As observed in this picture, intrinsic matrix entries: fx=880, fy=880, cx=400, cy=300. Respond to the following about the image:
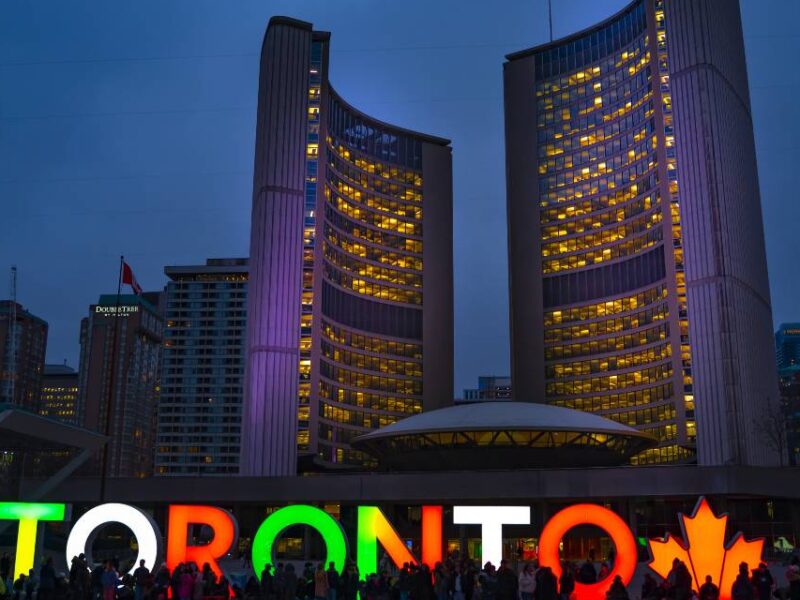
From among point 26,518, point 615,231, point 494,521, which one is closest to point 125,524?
point 26,518

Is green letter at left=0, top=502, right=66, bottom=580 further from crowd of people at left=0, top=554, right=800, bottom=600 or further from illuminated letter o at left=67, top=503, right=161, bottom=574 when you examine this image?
illuminated letter o at left=67, top=503, right=161, bottom=574

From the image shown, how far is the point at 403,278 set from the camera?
153 metres

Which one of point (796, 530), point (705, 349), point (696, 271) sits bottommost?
point (796, 530)

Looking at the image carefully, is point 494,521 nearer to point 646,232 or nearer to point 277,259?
point 277,259

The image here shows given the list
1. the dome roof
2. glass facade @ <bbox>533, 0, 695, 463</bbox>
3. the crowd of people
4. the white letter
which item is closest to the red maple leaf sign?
the crowd of people

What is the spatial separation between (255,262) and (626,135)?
197 ft

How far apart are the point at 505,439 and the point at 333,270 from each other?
62518 mm

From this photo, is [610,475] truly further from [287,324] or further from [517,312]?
[517,312]

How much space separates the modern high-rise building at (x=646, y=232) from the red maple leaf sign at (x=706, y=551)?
80.4 meters

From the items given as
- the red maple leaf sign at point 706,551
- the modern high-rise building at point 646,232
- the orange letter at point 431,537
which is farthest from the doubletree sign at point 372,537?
the modern high-rise building at point 646,232

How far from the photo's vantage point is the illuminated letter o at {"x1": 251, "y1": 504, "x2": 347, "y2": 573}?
3328 cm

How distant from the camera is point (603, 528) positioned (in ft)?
105

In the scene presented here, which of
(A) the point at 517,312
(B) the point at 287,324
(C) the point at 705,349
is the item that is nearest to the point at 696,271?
(C) the point at 705,349

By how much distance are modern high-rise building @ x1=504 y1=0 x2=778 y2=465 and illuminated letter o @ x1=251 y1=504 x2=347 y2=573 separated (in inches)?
3199
